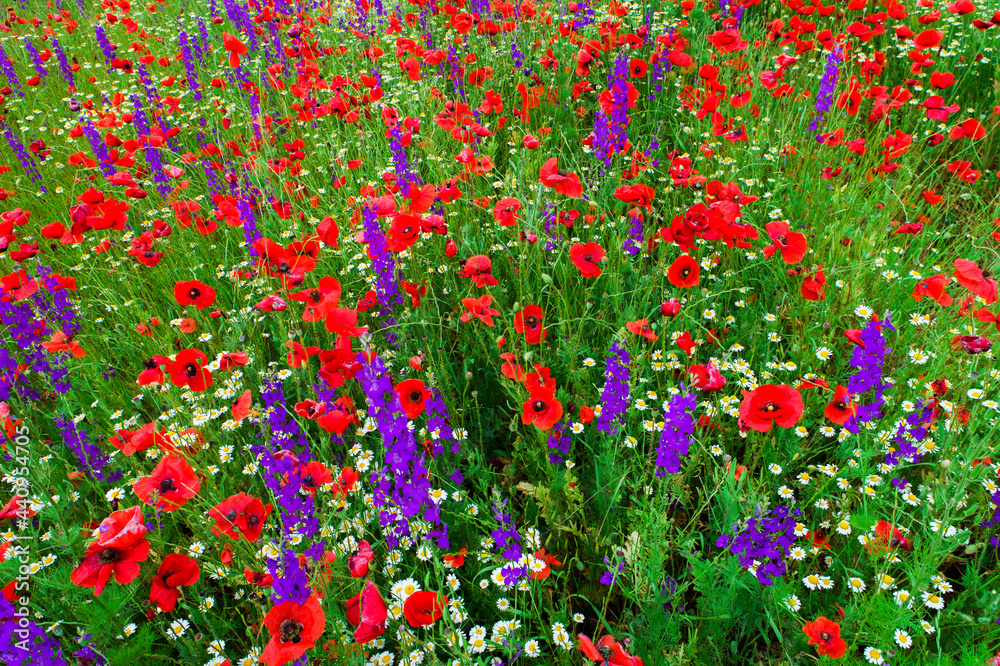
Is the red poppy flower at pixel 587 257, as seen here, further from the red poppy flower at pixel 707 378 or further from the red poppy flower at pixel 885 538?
the red poppy flower at pixel 885 538

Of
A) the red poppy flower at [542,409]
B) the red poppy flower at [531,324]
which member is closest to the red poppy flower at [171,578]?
the red poppy flower at [542,409]

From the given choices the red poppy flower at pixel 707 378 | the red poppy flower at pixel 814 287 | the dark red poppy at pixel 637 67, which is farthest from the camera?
the dark red poppy at pixel 637 67

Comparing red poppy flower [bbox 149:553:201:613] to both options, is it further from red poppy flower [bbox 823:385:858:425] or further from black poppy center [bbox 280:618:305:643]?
red poppy flower [bbox 823:385:858:425]

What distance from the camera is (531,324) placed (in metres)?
2.27

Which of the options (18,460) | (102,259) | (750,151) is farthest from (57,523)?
(750,151)

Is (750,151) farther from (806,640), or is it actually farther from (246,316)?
(246,316)

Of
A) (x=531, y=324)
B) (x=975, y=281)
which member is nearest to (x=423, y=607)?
(x=531, y=324)

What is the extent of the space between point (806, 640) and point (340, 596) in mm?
1304

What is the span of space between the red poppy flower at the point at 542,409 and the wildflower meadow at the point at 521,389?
0.01 m

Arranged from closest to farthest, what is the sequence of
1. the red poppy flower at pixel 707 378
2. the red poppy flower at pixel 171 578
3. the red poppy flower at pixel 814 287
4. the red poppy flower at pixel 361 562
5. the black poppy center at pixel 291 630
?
the black poppy center at pixel 291 630
the red poppy flower at pixel 361 562
the red poppy flower at pixel 171 578
the red poppy flower at pixel 707 378
the red poppy flower at pixel 814 287

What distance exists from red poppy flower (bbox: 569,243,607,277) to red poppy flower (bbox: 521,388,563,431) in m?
0.68

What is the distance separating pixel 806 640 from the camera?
1.49 metres

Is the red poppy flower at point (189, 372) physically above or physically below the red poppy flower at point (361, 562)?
above

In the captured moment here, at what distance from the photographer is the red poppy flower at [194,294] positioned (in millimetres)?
2309
